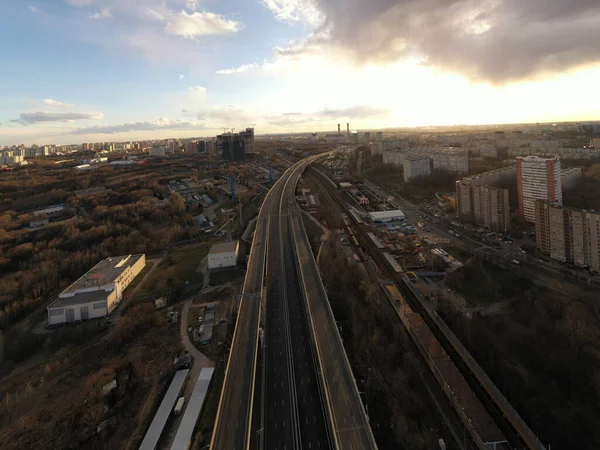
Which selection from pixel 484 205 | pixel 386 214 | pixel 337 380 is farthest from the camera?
pixel 386 214

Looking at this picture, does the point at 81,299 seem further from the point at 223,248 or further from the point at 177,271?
the point at 223,248

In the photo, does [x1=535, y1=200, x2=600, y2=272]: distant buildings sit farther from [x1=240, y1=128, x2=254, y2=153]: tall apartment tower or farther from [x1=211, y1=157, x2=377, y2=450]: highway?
[x1=240, y1=128, x2=254, y2=153]: tall apartment tower

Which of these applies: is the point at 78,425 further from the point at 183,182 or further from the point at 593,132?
the point at 593,132

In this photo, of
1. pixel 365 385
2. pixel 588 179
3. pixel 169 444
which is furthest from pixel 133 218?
pixel 588 179

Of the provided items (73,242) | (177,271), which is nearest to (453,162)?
(177,271)

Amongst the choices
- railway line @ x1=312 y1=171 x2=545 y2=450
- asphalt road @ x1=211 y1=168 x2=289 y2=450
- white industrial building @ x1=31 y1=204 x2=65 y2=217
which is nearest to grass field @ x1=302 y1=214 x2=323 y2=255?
asphalt road @ x1=211 y1=168 x2=289 y2=450

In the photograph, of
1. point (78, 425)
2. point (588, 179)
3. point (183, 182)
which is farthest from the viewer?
point (183, 182)

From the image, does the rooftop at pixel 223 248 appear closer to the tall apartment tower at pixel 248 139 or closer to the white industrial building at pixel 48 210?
the white industrial building at pixel 48 210
